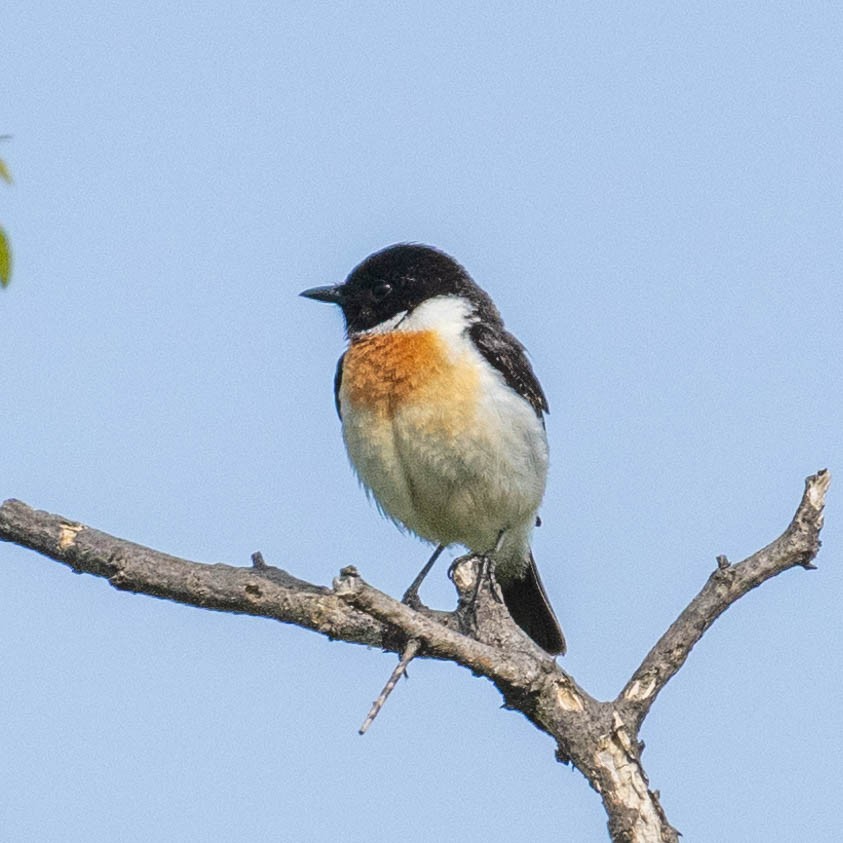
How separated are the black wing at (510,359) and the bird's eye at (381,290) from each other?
667 millimetres

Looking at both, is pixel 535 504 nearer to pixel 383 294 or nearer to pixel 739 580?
pixel 383 294

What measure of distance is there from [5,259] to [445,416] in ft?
13.9

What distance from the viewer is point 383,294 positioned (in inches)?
333

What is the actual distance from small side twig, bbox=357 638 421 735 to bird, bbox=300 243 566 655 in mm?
2153

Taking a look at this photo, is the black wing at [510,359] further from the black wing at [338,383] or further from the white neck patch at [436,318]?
the black wing at [338,383]

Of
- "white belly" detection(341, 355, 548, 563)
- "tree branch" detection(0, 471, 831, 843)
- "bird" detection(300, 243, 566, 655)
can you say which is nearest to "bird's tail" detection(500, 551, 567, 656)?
"bird" detection(300, 243, 566, 655)

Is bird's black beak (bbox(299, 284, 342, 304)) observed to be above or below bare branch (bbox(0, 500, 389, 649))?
above

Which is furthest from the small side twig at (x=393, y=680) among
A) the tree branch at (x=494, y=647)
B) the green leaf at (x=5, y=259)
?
the green leaf at (x=5, y=259)

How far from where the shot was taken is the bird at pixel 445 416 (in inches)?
295

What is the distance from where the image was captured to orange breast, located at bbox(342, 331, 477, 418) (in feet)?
24.7

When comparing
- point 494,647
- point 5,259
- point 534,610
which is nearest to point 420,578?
point 534,610

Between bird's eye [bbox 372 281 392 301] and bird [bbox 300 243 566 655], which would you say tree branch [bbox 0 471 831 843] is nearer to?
bird [bbox 300 243 566 655]

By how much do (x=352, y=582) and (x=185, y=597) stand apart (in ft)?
3.23

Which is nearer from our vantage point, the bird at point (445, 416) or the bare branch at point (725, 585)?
the bare branch at point (725, 585)
